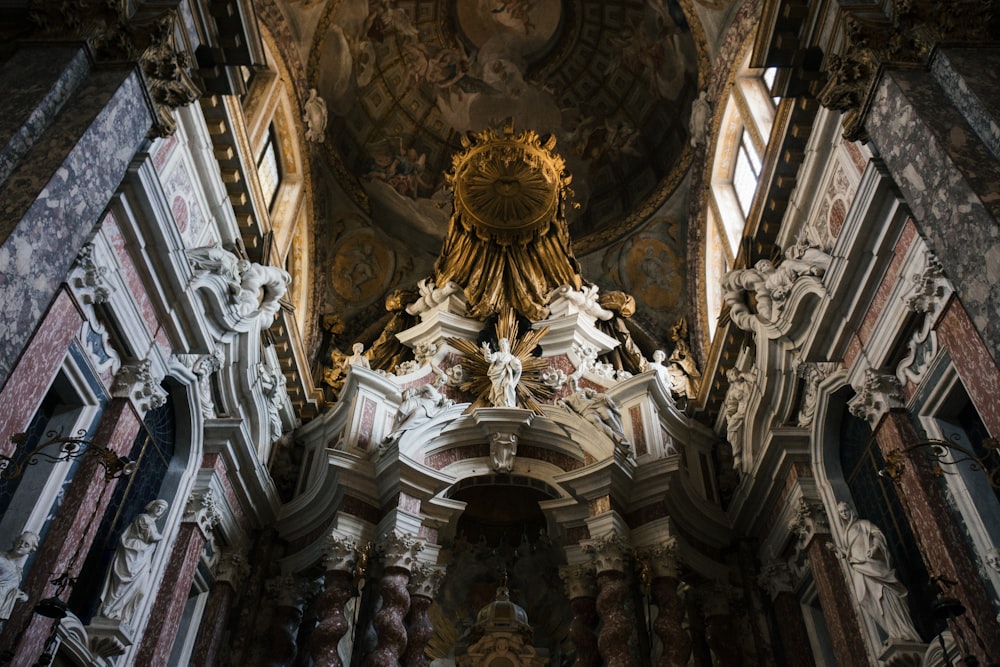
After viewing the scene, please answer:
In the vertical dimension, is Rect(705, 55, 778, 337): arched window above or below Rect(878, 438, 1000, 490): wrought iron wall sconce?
above

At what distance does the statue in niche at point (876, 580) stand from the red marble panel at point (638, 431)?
13.2 feet

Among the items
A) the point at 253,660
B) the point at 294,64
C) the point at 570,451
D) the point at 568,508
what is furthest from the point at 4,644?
the point at 294,64

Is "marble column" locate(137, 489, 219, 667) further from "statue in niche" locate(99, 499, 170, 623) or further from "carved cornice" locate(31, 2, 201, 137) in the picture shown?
"carved cornice" locate(31, 2, 201, 137)

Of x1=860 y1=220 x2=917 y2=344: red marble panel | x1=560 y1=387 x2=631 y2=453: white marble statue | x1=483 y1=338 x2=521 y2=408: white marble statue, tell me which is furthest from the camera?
x1=483 y1=338 x2=521 y2=408: white marble statue

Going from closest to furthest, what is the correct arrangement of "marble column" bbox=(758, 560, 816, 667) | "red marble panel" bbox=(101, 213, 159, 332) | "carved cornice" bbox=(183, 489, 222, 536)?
1. "red marble panel" bbox=(101, 213, 159, 332)
2. "carved cornice" bbox=(183, 489, 222, 536)
3. "marble column" bbox=(758, 560, 816, 667)

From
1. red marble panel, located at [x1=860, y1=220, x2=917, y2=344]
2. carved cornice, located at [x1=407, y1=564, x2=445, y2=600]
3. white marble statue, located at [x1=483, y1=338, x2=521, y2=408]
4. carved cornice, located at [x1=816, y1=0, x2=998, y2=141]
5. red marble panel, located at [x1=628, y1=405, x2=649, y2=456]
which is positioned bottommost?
carved cornice, located at [x1=407, y1=564, x2=445, y2=600]

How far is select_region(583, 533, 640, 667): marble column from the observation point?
1006cm

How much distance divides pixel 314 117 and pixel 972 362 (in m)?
12.5

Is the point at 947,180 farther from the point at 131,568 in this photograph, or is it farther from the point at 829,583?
the point at 131,568

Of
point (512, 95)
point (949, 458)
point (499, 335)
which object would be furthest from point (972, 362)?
point (512, 95)

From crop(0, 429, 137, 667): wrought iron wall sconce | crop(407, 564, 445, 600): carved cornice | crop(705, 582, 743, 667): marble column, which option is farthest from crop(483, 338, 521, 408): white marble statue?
crop(0, 429, 137, 667): wrought iron wall sconce

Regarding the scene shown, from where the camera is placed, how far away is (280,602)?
11.2 metres

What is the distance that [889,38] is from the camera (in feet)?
22.1

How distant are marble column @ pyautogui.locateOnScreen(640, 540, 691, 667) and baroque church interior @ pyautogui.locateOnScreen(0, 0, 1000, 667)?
0.06 meters
